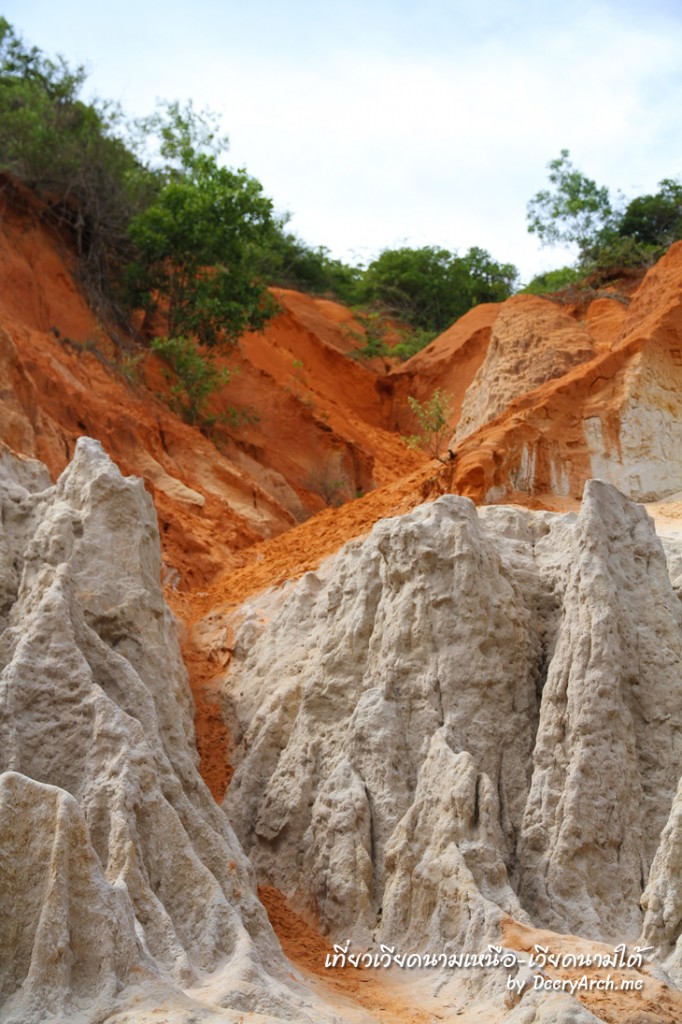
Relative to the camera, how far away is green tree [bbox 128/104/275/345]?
25.1m

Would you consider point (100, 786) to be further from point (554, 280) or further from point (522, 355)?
point (554, 280)

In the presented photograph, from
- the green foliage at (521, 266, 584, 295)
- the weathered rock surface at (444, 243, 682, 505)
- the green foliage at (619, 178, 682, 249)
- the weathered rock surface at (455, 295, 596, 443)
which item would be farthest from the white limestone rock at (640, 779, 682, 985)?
the green foliage at (619, 178, 682, 249)

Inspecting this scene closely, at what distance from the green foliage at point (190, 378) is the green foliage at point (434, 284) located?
55.2ft

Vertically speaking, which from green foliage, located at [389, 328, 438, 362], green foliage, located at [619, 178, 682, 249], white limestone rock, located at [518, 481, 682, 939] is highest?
green foliage, located at [619, 178, 682, 249]

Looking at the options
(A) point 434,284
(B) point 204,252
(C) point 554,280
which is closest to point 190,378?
(B) point 204,252

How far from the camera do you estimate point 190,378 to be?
24078mm

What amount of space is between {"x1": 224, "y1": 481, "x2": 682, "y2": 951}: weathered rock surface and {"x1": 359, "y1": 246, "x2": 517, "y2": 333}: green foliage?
2846 centimetres

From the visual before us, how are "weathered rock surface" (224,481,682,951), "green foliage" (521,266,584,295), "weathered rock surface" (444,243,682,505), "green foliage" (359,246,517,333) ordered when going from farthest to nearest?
"green foliage" (359,246,517,333) → "green foliage" (521,266,584,295) → "weathered rock surface" (444,243,682,505) → "weathered rock surface" (224,481,682,951)

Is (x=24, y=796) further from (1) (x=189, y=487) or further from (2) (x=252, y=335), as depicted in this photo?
(2) (x=252, y=335)

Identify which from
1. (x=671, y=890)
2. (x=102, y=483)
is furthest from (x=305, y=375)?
(x=671, y=890)

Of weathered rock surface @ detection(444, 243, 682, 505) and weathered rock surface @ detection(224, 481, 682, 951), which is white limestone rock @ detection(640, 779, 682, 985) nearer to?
weathered rock surface @ detection(224, 481, 682, 951)

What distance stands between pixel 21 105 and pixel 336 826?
1882 centimetres

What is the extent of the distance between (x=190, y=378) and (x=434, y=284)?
61.4 ft

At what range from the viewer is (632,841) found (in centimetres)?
1045
